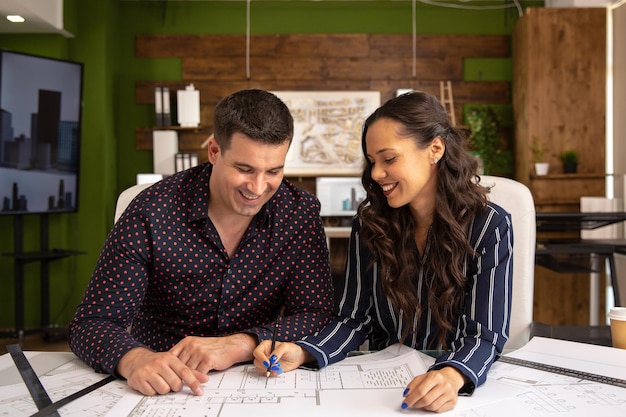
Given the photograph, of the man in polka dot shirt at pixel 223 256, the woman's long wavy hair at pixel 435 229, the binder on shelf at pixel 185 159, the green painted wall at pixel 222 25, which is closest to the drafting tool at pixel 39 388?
the man in polka dot shirt at pixel 223 256

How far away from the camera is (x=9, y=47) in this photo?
16.0 ft

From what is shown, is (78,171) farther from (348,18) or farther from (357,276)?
(357,276)

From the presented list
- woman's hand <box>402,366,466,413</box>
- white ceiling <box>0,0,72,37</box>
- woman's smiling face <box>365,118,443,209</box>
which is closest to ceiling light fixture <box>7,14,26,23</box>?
white ceiling <box>0,0,72,37</box>

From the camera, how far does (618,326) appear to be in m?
1.47

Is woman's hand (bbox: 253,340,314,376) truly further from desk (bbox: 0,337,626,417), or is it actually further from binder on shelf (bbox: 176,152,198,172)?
binder on shelf (bbox: 176,152,198,172)

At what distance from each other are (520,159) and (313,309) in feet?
14.1

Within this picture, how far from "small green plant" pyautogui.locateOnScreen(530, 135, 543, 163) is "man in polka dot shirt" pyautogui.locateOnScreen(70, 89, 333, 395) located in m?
3.82

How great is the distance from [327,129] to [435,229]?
4.23 metres

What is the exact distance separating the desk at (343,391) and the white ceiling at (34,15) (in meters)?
3.44

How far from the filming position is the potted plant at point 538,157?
5125mm

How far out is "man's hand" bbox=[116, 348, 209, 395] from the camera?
1.18 m

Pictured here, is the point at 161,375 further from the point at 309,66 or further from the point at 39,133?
the point at 309,66

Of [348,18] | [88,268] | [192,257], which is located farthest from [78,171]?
[192,257]

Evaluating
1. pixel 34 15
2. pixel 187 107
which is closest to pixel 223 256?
pixel 34 15
